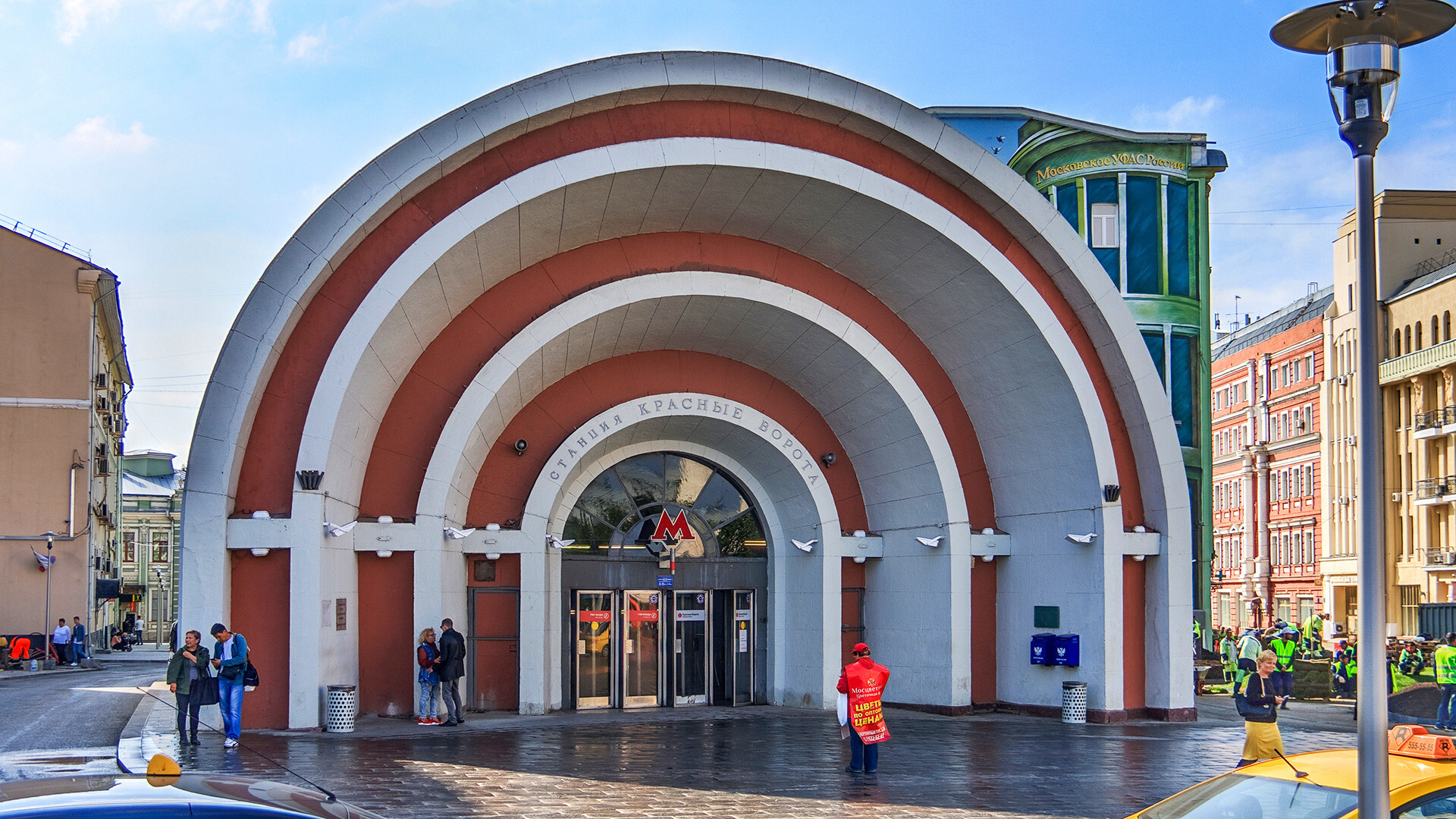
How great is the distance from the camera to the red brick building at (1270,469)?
5862 cm

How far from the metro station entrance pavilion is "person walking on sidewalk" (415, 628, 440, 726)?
655mm

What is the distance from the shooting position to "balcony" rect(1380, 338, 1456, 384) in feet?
154

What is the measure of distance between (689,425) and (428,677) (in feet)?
20.8

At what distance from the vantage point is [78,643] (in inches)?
1441

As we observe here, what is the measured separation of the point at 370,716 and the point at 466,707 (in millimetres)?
1777

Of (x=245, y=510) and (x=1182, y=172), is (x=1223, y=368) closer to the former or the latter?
(x=1182, y=172)

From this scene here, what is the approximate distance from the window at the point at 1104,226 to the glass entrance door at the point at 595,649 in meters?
14.6

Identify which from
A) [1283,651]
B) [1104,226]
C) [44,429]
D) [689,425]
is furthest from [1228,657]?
[44,429]

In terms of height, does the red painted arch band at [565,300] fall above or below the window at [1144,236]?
below

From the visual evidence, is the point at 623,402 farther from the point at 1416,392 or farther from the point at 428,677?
the point at 1416,392

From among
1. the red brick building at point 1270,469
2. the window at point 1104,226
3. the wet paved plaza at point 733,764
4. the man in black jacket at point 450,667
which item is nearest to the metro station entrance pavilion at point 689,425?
the man in black jacket at point 450,667

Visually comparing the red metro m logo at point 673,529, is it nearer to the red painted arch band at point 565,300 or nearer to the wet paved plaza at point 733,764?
the wet paved plaza at point 733,764

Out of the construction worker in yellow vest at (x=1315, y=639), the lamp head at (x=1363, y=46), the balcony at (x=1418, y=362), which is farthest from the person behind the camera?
the balcony at (x=1418, y=362)

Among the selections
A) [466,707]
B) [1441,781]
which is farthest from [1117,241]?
[1441,781]
